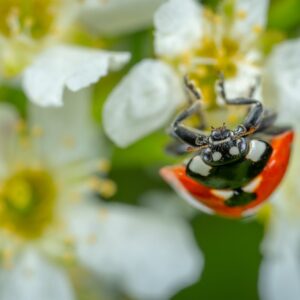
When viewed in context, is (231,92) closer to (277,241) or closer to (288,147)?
(288,147)

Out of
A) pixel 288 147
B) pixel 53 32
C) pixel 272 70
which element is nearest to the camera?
pixel 288 147

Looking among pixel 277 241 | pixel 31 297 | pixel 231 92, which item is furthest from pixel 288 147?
pixel 31 297

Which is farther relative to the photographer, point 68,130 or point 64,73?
point 68,130

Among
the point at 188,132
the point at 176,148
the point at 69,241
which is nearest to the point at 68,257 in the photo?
the point at 69,241

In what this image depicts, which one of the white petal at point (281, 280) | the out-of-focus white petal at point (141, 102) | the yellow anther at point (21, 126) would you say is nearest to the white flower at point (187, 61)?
the out-of-focus white petal at point (141, 102)

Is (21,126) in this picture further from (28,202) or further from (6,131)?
(28,202)

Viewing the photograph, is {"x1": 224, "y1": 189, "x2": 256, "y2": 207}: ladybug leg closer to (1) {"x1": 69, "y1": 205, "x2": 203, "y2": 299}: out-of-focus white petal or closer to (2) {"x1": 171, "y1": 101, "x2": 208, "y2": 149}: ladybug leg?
(2) {"x1": 171, "y1": 101, "x2": 208, "y2": 149}: ladybug leg
